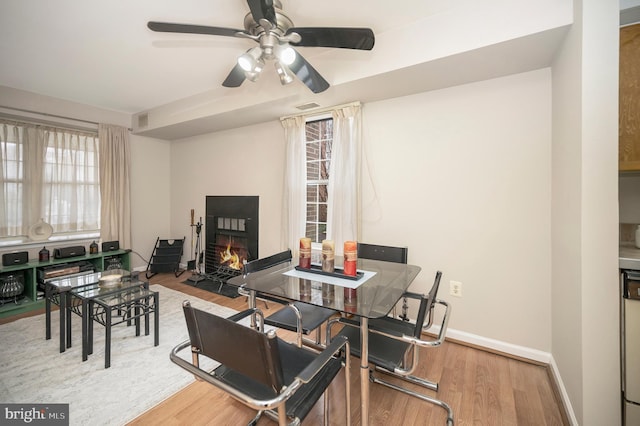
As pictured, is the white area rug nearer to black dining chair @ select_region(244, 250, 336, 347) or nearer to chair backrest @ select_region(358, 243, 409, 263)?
black dining chair @ select_region(244, 250, 336, 347)

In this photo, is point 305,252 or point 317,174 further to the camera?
point 317,174

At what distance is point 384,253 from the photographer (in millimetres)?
2357

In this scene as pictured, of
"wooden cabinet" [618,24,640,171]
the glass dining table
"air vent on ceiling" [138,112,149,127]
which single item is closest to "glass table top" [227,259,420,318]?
the glass dining table

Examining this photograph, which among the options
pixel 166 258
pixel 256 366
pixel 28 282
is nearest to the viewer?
pixel 256 366

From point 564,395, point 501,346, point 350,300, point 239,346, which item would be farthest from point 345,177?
point 564,395

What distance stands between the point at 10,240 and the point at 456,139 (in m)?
5.06

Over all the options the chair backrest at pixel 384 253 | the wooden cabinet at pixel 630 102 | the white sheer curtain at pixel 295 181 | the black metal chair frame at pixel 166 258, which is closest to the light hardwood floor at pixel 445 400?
the chair backrest at pixel 384 253

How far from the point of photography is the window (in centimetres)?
317

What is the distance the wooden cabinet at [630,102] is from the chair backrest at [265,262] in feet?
7.09

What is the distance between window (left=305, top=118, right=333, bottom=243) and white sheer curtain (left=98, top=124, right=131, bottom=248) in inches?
114

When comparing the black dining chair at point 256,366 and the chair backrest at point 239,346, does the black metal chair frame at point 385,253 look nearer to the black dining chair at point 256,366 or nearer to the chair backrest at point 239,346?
the black dining chair at point 256,366

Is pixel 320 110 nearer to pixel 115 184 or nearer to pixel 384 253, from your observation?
pixel 384 253

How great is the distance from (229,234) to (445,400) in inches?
131

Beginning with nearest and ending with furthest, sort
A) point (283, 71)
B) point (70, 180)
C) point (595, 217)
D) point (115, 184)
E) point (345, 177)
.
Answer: point (595, 217)
point (283, 71)
point (345, 177)
point (70, 180)
point (115, 184)
